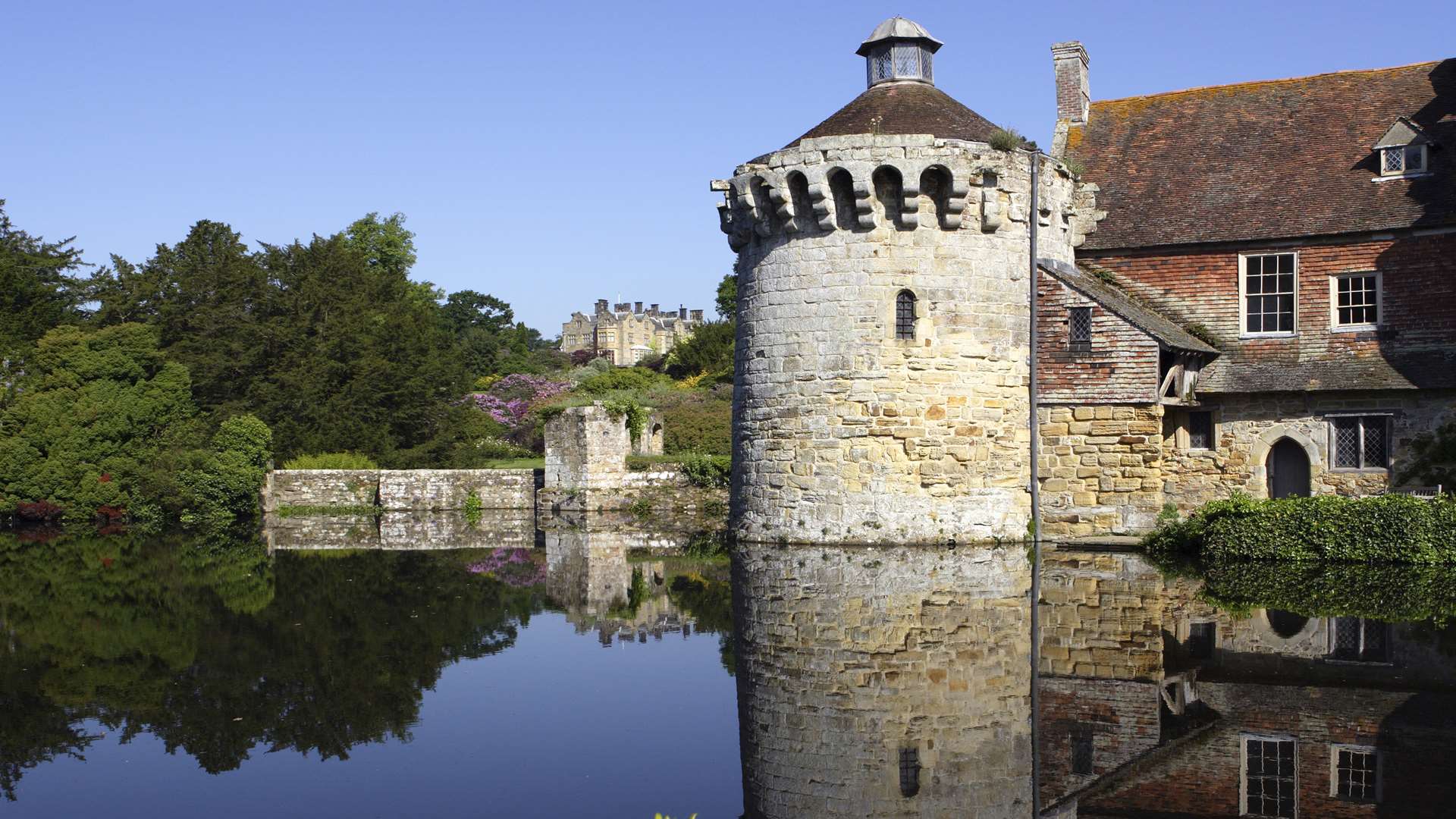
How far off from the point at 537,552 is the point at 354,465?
12945 millimetres

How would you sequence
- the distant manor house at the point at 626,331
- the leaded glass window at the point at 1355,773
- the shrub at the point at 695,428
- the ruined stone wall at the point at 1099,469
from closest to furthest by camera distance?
the leaded glass window at the point at 1355,773 → the ruined stone wall at the point at 1099,469 → the shrub at the point at 695,428 → the distant manor house at the point at 626,331

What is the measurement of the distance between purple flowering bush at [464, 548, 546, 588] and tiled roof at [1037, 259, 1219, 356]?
868cm

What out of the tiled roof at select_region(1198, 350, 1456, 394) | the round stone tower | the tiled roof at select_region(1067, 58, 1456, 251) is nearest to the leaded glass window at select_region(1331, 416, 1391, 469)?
the tiled roof at select_region(1198, 350, 1456, 394)

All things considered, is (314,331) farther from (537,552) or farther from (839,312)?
(839,312)

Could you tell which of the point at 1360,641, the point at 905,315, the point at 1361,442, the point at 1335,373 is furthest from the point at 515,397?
the point at 1360,641

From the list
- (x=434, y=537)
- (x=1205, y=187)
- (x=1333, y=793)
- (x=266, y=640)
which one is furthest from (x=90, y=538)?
(x=1333, y=793)

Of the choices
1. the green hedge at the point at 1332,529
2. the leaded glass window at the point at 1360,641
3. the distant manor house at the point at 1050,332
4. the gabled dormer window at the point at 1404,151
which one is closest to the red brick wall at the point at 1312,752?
the leaded glass window at the point at 1360,641

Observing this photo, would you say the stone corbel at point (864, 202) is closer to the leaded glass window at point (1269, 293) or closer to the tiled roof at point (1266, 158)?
the tiled roof at point (1266, 158)

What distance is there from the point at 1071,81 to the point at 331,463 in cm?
1980

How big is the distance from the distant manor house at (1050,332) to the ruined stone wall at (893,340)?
0.11 feet

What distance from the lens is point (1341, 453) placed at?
68.1ft

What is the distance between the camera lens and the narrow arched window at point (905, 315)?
2006 centimetres

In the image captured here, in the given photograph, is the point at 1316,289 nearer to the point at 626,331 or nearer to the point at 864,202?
the point at 864,202

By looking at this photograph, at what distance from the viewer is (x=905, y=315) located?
66.1ft
